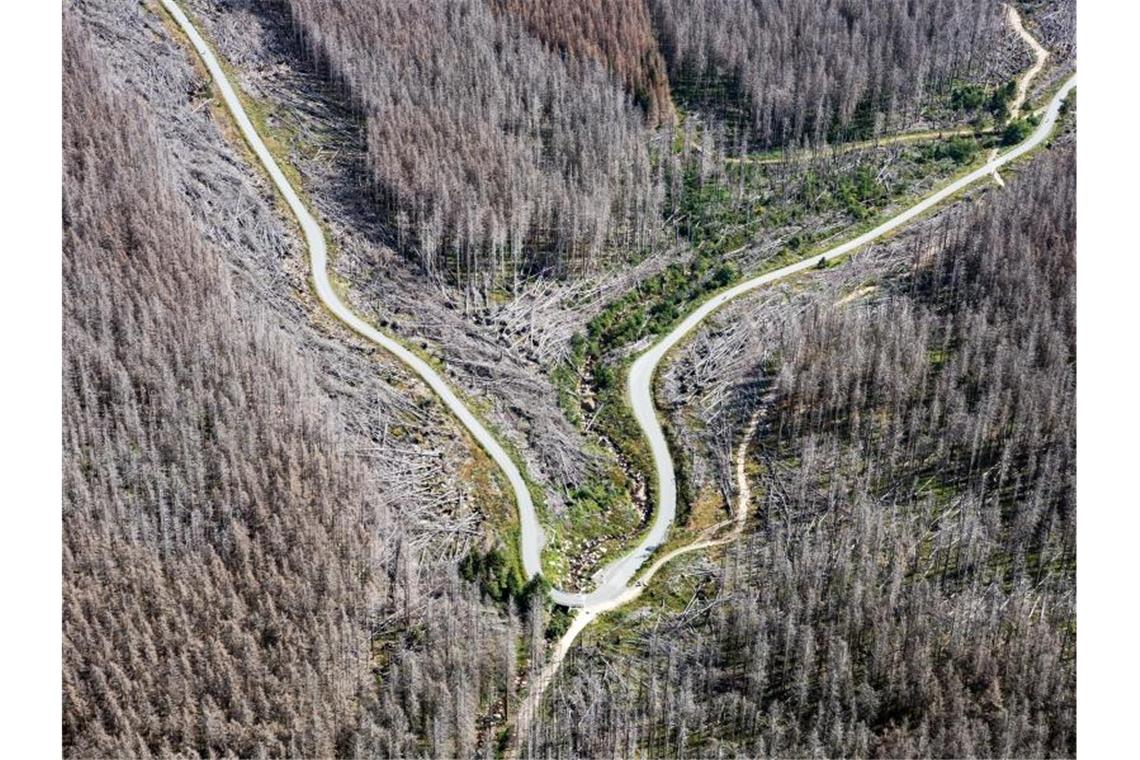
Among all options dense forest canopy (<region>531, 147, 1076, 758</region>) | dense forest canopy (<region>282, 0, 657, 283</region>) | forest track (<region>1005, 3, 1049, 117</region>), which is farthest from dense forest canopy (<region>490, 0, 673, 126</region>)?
forest track (<region>1005, 3, 1049, 117</region>)

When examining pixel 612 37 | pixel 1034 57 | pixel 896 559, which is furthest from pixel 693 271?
pixel 1034 57

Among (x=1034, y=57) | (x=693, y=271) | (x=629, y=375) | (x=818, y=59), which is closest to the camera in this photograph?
(x=629, y=375)

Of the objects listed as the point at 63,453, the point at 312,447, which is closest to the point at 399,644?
the point at 312,447

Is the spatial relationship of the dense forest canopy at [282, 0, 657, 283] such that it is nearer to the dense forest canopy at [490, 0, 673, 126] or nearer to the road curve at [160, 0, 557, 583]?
the dense forest canopy at [490, 0, 673, 126]

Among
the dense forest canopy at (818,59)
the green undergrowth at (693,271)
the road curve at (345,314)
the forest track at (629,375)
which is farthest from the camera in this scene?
the dense forest canopy at (818,59)

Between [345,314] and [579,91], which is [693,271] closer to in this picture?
[579,91]

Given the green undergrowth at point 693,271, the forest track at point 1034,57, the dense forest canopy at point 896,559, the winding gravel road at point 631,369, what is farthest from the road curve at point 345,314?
the forest track at point 1034,57

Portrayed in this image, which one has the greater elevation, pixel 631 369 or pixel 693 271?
pixel 693 271

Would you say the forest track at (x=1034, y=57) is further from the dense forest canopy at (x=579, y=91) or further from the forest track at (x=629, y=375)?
the dense forest canopy at (x=579, y=91)
